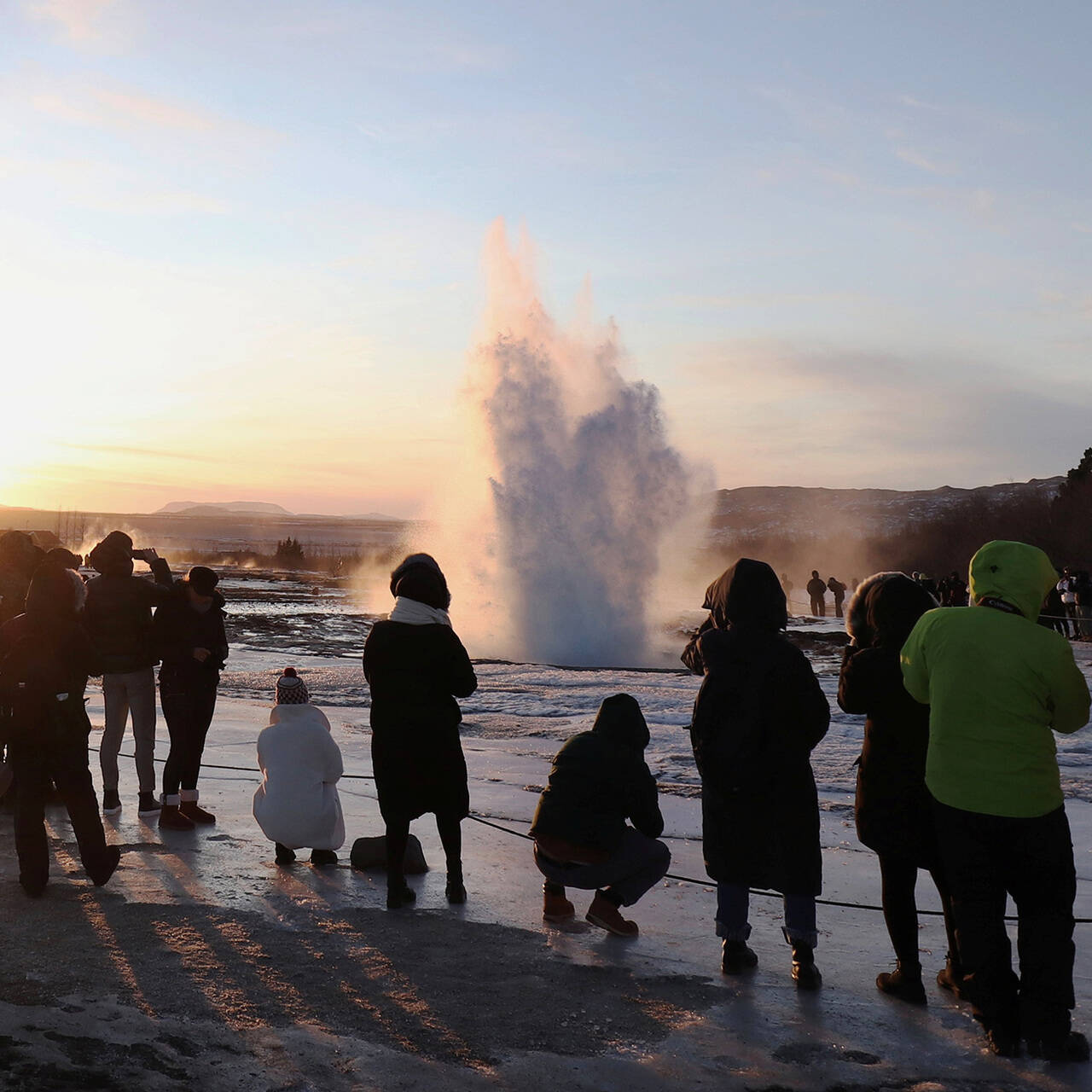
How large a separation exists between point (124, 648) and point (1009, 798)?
556cm

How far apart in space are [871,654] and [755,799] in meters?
0.78

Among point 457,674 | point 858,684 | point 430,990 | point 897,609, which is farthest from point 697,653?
point 430,990

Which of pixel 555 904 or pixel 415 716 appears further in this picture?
pixel 415 716

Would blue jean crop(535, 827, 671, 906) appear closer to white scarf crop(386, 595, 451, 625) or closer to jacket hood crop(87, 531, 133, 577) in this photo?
white scarf crop(386, 595, 451, 625)

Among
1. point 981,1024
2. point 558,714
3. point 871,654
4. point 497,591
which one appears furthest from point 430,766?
point 497,591

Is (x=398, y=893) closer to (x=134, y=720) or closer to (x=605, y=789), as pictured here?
(x=605, y=789)

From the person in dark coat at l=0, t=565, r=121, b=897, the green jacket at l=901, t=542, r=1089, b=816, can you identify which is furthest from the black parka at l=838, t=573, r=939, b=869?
the person in dark coat at l=0, t=565, r=121, b=897

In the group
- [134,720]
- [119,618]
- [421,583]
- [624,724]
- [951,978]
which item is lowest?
[951,978]

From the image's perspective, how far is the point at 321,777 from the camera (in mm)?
6273

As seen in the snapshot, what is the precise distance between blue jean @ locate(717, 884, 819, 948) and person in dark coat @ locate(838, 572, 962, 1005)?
31 centimetres

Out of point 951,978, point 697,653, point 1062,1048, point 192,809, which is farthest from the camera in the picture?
point 192,809

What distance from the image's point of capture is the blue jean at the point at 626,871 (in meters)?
5.20

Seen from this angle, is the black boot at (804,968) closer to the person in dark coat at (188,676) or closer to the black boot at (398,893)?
the black boot at (398,893)

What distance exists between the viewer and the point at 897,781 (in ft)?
14.5
